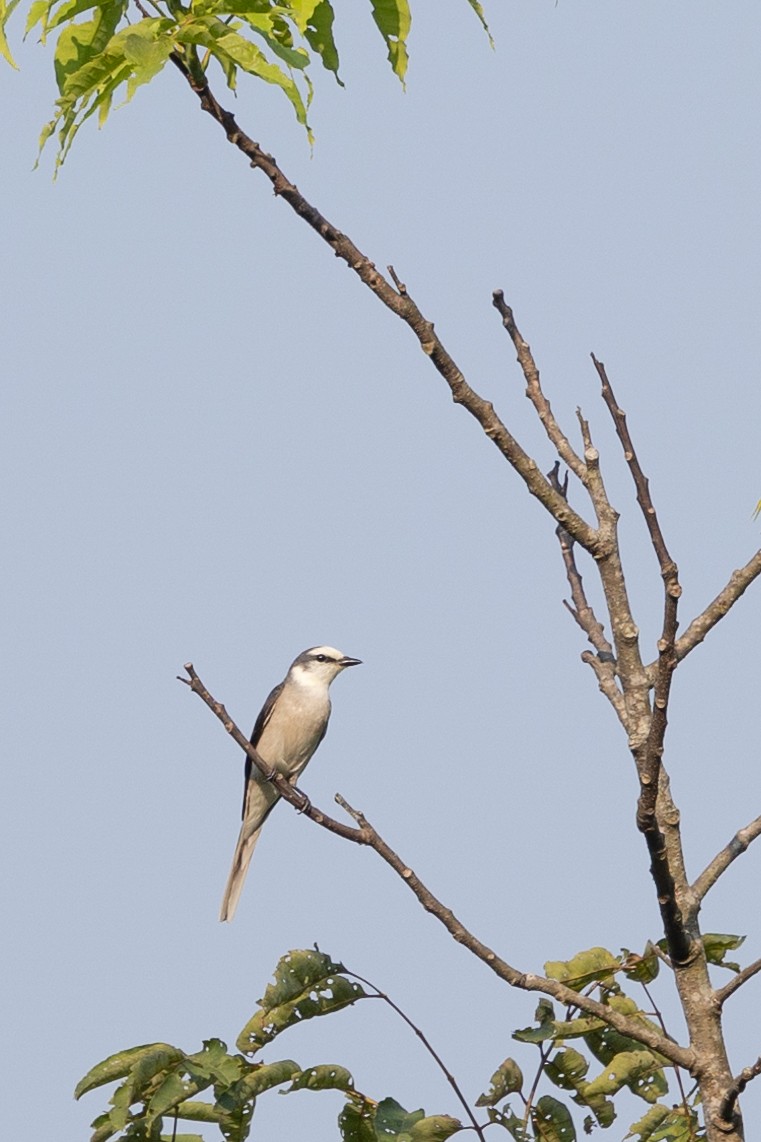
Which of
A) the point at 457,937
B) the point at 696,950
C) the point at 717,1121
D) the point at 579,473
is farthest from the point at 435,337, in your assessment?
the point at 717,1121

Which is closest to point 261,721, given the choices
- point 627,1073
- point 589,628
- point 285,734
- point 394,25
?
point 285,734

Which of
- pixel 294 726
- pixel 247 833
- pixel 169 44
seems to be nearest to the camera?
pixel 169 44

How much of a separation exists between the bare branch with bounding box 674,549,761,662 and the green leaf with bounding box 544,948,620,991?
997 mm

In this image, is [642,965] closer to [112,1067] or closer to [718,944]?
[718,944]

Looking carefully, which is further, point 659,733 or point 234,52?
point 659,733

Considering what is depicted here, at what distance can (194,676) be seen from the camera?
4.70 meters

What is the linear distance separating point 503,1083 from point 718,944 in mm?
794

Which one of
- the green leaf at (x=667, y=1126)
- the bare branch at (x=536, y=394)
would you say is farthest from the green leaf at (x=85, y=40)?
the green leaf at (x=667, y=1126)

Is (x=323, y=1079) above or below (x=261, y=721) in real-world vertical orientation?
below

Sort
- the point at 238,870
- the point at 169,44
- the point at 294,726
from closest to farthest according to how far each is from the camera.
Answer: the point at 169,44 → the point at 294,726 → the point at 238,870

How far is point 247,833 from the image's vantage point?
42.7ft

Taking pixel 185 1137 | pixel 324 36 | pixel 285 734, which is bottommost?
pixel 185 1137

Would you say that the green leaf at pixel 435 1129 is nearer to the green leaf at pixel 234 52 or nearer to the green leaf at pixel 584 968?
the green leaf at pixel 584 968

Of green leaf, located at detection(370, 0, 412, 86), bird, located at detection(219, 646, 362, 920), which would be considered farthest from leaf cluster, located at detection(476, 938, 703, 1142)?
bird, located at detection(219, 646, 362, 920)
